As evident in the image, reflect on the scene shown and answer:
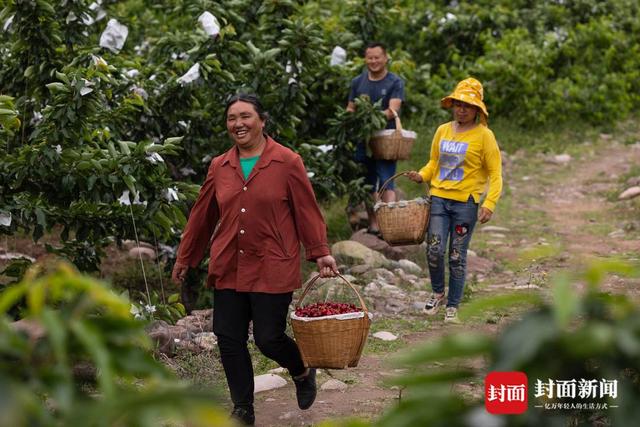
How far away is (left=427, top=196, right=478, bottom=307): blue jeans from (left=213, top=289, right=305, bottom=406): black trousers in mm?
2223

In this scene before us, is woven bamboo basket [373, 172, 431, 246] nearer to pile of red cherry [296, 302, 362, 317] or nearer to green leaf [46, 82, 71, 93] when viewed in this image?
pile of red cherry [296, 302, 362, 317]

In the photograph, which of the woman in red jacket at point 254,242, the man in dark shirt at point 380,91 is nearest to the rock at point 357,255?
the man in dark shirt at point 380,91

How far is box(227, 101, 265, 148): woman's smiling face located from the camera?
492 cm

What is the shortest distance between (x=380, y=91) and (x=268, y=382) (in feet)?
12.5

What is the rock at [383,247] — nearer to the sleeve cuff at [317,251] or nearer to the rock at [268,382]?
the rock at [268,382]

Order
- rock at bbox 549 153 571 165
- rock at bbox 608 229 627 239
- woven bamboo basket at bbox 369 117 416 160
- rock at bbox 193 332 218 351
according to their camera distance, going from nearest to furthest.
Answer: rock at bbox 193 332 218 351 < woven bamboo basket at bbox 369 117 416 160 < rock at bbox 608 229 627 239 < rock at bbox 549 153 571 165

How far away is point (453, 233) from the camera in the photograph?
6961mm

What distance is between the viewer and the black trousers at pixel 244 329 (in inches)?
192

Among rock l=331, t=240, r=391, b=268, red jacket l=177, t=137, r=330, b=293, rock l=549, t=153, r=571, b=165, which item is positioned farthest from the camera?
rock l=549, t=153, r=571, b=165

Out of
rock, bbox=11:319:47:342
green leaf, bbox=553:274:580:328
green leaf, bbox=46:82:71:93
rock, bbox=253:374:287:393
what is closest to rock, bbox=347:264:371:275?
rock, bbox=253:374:287:393

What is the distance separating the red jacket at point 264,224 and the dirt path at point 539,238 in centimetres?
71

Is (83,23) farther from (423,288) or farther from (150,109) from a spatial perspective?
(423,288)

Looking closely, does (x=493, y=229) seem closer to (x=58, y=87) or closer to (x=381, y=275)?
(x=381, y=275)

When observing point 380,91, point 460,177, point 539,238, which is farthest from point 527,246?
point 460,177
